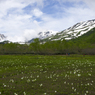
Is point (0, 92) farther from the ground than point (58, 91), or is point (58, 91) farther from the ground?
point (0, 92)

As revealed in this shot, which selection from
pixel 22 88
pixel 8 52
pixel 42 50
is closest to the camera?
pixel 22 88

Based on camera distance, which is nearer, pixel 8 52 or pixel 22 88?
pixel 22 88

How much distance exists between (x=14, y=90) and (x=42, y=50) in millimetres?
92700

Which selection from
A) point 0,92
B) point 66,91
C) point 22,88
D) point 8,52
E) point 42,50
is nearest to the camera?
point 0,92

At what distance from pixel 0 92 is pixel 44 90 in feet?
13.5

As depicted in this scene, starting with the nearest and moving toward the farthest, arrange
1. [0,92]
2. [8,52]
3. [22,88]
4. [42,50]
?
[0,92], [22,88], [42,50], [8,52]

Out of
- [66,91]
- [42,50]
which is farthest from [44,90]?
[42,50]

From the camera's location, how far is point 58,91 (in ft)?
31.2

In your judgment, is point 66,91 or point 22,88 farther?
point 22,88

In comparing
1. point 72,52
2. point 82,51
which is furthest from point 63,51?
point 82,51

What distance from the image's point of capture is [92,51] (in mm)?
102375

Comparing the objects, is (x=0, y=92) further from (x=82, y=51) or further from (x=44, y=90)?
(x=82, y=51)

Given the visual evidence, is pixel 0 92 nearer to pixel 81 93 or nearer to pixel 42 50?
pixel 81 93

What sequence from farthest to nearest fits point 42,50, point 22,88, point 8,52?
point 8,52 → point 42,50 → point 22,88
